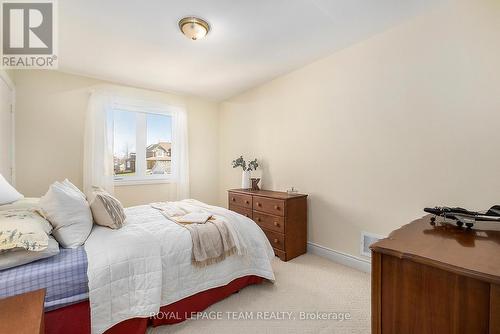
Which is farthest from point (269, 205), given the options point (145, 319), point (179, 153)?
point (179, 153)

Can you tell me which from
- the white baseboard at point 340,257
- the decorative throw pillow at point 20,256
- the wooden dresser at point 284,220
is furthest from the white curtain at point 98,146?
the white baseboard at point 340,257

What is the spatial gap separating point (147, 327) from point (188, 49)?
263 cm

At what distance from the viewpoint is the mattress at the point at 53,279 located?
115 centimetres

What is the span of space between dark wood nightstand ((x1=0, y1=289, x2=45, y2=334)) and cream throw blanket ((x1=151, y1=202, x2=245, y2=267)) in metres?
0.94

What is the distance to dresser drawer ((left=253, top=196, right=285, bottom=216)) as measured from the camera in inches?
109

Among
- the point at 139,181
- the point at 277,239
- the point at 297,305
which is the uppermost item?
the point at 139,181

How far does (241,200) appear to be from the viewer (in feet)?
10.9

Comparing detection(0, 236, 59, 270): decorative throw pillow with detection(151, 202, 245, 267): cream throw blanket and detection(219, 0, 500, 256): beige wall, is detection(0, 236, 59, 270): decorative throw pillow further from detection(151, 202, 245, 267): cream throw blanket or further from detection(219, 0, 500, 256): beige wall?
detection(219, 0, 500, 256): beige wall

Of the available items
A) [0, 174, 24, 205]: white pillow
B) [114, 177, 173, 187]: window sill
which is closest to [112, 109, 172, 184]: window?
[114, 177, 173, 187]: window sill

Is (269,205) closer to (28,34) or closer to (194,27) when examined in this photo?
(194,27)

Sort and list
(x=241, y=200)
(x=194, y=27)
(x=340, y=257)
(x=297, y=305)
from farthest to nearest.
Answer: (x=241, y=200) → (x=340, y=257) → (x=194, y=27) → (x=297, y=305)

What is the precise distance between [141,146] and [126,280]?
274cm

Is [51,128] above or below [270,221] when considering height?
above

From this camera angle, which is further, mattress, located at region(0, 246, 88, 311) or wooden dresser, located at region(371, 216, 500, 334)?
mattress, located at region(0, 246, 88, 311)
